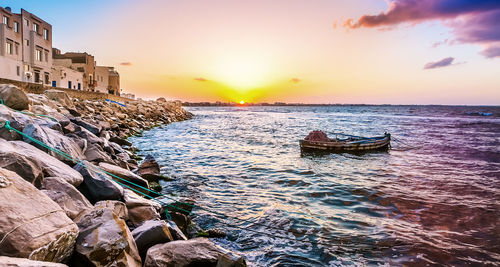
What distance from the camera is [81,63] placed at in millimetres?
57188

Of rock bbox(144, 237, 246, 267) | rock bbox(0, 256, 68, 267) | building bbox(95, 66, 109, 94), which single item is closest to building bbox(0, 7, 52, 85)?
building bbox(95, 66, 109, 94)

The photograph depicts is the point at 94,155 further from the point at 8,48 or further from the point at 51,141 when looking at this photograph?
the point at 8,48

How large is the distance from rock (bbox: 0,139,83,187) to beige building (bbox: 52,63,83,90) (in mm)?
48509

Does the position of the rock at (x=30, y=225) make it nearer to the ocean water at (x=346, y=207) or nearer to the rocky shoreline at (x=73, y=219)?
the rocky shoreline at (x=73, y=219)

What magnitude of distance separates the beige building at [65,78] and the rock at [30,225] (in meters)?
51.0

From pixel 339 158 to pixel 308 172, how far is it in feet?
15.4

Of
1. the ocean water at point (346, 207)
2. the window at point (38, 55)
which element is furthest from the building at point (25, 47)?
the ocean water at point (346, 207)

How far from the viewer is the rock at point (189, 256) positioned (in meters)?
4.16

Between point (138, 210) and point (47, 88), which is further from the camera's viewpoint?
point (47, 88)

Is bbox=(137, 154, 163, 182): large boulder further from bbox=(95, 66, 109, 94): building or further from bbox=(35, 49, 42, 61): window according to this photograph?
bbox=(95, 66, 109, 94): building

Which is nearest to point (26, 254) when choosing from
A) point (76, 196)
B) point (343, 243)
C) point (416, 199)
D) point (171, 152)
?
point (76, 196)

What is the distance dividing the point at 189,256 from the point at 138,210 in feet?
7.82

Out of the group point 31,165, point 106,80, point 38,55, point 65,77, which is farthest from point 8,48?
point 31,165

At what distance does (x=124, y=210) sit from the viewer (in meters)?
5.60
